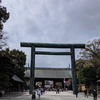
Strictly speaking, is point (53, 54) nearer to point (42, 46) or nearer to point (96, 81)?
point (42, 46)

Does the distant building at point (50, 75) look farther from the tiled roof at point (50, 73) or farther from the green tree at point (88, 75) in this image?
the green tree at point (88, 75)

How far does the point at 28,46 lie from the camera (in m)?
22.8

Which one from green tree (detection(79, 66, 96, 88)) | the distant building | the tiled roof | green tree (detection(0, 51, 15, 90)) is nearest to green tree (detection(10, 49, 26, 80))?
the distant building

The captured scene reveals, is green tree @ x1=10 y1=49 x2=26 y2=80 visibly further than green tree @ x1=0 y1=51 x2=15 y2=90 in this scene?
Yes

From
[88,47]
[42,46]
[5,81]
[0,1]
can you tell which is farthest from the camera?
[88,47]

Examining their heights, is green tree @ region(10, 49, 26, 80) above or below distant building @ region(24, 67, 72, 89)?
above

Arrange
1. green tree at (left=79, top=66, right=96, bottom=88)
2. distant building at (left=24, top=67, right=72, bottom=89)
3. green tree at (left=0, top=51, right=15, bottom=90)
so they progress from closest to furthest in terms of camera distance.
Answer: green tree at (left=0, top=51, right=15, bottom=90), green tree at (left=79, top=66, right=96, bottom=88), distant building at (left=24, top=67, right=72, bottom=89)

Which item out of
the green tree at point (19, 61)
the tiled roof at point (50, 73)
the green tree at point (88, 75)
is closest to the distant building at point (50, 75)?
the tiled roof at point (50, 73)

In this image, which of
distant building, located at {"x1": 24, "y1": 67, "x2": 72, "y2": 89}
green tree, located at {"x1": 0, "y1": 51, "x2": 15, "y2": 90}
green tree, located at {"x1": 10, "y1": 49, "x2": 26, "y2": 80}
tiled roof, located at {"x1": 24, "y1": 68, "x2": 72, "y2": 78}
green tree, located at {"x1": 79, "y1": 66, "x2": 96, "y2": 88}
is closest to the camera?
green tree, located at {"x1": 0, "y1": 51, "x2": 15, "y2": 90}

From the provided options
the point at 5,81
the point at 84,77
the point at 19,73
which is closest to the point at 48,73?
the point at 19,73

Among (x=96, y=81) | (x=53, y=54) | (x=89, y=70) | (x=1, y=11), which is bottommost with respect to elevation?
(x=96, y=81)

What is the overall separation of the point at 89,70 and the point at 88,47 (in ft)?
18.1

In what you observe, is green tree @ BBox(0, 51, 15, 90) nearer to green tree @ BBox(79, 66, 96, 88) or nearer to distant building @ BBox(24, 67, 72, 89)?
green tree @ BBox(79, 66, 96, 88)

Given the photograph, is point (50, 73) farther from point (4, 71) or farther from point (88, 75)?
point (4, 71)
